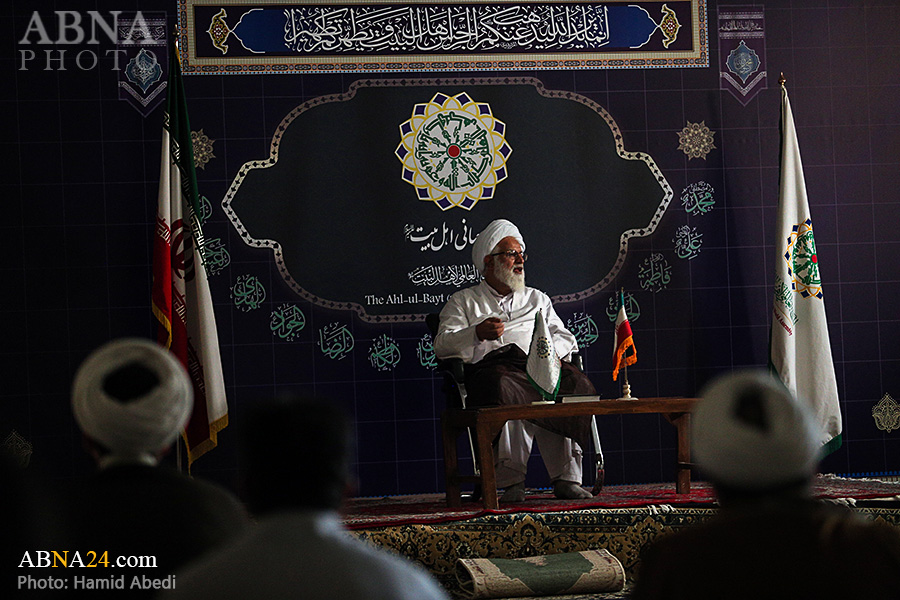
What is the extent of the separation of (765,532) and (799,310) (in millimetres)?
4738

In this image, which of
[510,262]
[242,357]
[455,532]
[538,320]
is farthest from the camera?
[242,357]

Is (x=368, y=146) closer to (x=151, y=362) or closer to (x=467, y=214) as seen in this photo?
(x=467, y=214)

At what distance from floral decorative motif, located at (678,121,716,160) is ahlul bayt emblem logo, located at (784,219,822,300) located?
0.68 meters

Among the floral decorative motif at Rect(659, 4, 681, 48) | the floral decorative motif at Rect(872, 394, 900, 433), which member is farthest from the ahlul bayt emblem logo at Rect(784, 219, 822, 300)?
the floral decorative motif at Rect(659, 4, 681, 48)

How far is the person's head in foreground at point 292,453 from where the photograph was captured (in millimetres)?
1286

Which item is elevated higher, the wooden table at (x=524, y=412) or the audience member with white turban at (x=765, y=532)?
the audience member with white turban at (x=765, y=532)

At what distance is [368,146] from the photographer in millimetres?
5996

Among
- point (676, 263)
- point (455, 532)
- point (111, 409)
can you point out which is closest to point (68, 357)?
point (455, 532)

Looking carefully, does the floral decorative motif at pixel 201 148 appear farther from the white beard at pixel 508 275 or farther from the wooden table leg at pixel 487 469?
the wooden table leg at pixel 487 469

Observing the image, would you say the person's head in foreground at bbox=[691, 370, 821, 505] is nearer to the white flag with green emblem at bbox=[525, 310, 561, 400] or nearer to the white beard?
the white flag with green emblem at bbox=[525, 310, 561, 400]

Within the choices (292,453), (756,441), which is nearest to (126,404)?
(292,453)

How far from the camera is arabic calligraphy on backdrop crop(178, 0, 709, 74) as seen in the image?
5.93m

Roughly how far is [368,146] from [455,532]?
106 inches

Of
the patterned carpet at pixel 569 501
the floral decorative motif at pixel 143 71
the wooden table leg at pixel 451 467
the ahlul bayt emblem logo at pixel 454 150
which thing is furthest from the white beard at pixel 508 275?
the floral decorative motif at pixel 143 71
